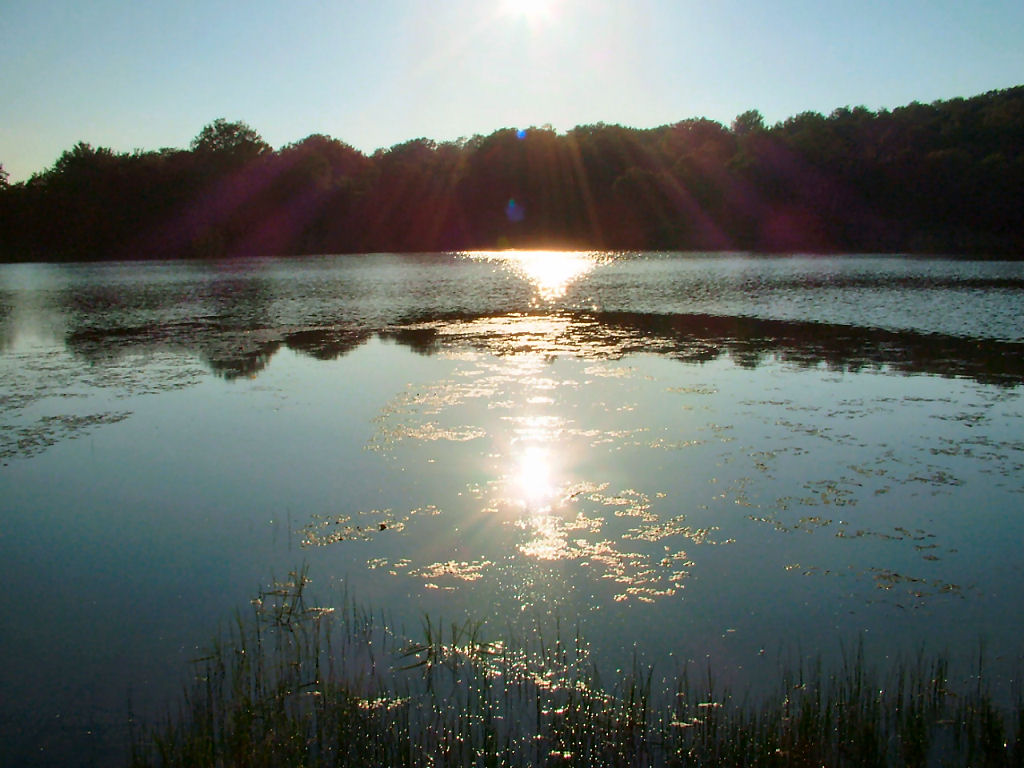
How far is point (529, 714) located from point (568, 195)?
8163 centimetres

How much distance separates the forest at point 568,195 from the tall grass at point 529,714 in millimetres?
68726

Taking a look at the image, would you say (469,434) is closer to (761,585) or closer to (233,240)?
(761,585)

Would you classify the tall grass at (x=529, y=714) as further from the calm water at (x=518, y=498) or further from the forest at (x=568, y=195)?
the forest at (x=568, y=195)

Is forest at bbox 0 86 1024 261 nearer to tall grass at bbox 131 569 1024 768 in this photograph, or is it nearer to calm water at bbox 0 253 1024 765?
calm water at bbox 0 253 1024 765

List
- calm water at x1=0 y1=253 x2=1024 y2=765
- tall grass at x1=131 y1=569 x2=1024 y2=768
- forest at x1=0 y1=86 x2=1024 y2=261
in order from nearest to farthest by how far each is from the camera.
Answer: tall grass at x1=131 y1=569 x2=1024 y2=768, calm water at x1=0 y1=253 x2=1024 y2=765, forest at x1=0 y1=86 x2=1024 y2=261

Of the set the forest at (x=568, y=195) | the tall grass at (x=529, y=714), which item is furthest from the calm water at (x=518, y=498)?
the forest at (x=568, y=195)

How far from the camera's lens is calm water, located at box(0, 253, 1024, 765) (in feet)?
15.8

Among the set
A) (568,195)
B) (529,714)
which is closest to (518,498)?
(529,714)

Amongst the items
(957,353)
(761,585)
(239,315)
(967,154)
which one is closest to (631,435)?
(761,585)

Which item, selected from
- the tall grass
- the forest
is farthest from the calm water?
the forest

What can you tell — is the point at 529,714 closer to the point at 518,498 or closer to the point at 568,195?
the point at 518,498

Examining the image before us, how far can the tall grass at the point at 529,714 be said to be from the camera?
362 centimetres

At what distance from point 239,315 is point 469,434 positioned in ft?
52.3

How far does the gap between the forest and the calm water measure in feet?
195
